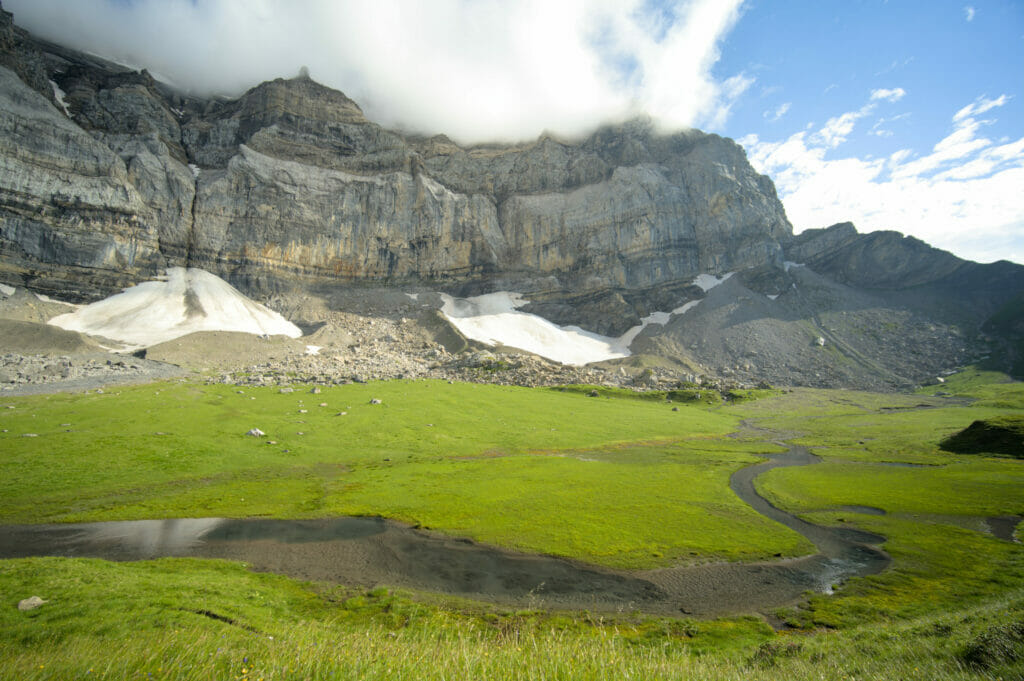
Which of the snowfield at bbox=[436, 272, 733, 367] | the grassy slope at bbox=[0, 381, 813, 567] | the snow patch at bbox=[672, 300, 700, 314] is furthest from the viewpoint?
the snow patch at bbox=[672, 300, 700, 314]

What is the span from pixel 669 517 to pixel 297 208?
444ft

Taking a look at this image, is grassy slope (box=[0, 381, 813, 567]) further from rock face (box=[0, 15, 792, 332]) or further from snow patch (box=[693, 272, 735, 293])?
snow patch (box=[693, 272, 735, 293])

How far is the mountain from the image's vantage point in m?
98.1

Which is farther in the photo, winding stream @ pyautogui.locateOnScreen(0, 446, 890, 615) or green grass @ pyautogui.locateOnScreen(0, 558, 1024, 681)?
winding stream @ pyautogui.locateOnScreen(0, 446, 890, 615)

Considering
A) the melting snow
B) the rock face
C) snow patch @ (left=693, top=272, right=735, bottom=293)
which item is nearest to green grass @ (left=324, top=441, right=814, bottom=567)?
the melting snow

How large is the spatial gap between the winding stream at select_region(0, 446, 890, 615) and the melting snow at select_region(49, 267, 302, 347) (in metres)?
81.2

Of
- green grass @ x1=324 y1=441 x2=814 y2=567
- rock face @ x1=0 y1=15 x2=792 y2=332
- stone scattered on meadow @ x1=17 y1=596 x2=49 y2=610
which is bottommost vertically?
green grass @ x1=324 y1=441 x2=814 y2=567

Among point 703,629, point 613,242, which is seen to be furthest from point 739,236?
point 703,629

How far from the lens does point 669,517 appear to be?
2645cm

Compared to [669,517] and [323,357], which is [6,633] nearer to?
[669,517]

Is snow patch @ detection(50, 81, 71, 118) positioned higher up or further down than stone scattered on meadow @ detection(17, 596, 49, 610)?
higher up

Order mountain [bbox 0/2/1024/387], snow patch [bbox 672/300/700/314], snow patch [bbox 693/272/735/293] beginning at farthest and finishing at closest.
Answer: snow patch [bbox 693/272/735/293]
snow patch [bbox 672/300/700/314]
mountain [bbox 0/2/1024/387]

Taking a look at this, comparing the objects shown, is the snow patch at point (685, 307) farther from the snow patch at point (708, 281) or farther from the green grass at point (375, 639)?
the green grass at point (375, 639)

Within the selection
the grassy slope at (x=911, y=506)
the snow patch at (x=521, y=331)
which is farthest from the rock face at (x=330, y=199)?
the grassy slope at (x=911, y=506)
